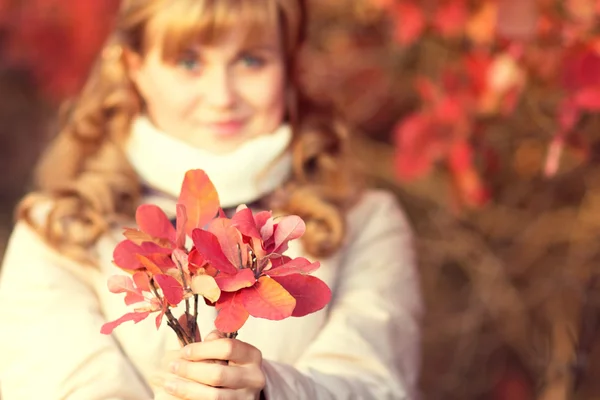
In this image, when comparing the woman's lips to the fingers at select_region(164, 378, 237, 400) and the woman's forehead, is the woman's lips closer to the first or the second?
the woman's forehead

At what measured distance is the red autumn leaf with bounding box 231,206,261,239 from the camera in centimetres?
55

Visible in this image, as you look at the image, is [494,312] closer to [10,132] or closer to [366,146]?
[366,146]

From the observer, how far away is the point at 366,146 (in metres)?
1.46

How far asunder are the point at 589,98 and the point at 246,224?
626 mm

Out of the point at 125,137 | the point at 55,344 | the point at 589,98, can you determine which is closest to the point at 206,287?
the point at 55,344

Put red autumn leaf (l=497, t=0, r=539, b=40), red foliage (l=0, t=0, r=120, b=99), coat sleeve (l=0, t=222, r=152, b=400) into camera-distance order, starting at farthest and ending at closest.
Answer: red foliage (l=0, t=0, r=120, b=99) → red autumn leaf (l=497, t=0, r=539, b=40) → coat sleeve (l=0, t=222, r=152, b=400)

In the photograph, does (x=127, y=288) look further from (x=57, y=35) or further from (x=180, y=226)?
(x=57, y=35)

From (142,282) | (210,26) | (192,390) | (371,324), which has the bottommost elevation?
(371,324)

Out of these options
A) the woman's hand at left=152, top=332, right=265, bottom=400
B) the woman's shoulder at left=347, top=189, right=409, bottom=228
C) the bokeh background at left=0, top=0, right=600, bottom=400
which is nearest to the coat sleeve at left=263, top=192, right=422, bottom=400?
the woman's shoulder at left=347, top=189, right=409, bottom=228

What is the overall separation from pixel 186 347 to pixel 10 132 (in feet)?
3.05

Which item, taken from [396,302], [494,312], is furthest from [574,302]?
[396,302]

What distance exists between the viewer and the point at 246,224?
1.81ft

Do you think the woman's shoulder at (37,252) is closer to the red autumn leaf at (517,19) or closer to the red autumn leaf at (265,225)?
the red autumn leaf at (265,225)

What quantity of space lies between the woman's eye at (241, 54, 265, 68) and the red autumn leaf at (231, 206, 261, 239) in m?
0.36
